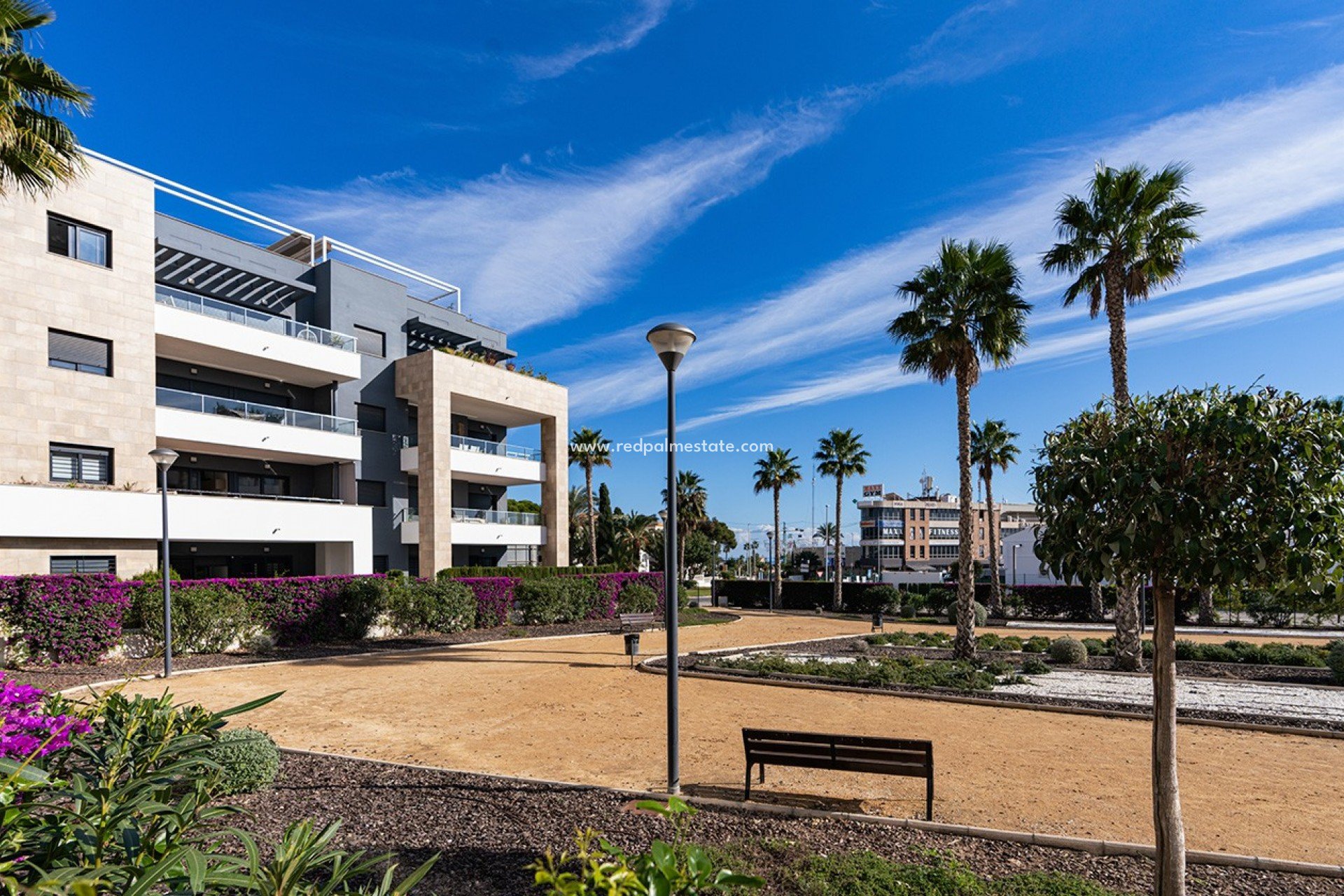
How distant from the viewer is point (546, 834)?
→ 6.36 m

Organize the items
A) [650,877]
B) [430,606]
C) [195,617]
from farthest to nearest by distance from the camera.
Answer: [430,606] < [195,617] < [650,877]

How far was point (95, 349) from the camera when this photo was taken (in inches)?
862

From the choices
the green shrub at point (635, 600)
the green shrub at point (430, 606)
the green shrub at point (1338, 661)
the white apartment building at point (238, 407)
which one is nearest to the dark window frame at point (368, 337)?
the white apartment building at point (238, 407)

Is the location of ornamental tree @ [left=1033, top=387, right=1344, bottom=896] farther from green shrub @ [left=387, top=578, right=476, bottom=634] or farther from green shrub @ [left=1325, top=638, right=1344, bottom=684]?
green shrub @ [left=387, top=578, right=476, bottom=634]

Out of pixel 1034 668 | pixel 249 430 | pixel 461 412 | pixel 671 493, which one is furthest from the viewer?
pixel 461 412

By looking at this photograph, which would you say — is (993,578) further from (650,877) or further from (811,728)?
(650,877)

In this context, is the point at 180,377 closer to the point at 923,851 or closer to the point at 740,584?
the point at 923,851

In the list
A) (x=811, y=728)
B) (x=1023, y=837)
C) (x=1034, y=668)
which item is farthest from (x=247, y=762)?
(x=1034, y=668)

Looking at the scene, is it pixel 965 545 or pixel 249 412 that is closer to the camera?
pixel 965 545

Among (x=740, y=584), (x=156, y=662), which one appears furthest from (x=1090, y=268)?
(x=740, y=584)

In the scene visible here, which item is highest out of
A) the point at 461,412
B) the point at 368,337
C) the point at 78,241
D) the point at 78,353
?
the point at 78,241

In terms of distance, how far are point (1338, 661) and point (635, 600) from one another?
2376 cm

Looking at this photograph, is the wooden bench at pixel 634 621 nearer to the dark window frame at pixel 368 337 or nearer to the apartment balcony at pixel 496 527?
the apartment balcony at pixel 496 527

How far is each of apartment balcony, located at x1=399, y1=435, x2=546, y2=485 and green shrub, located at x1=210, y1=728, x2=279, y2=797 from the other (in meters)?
25.0
